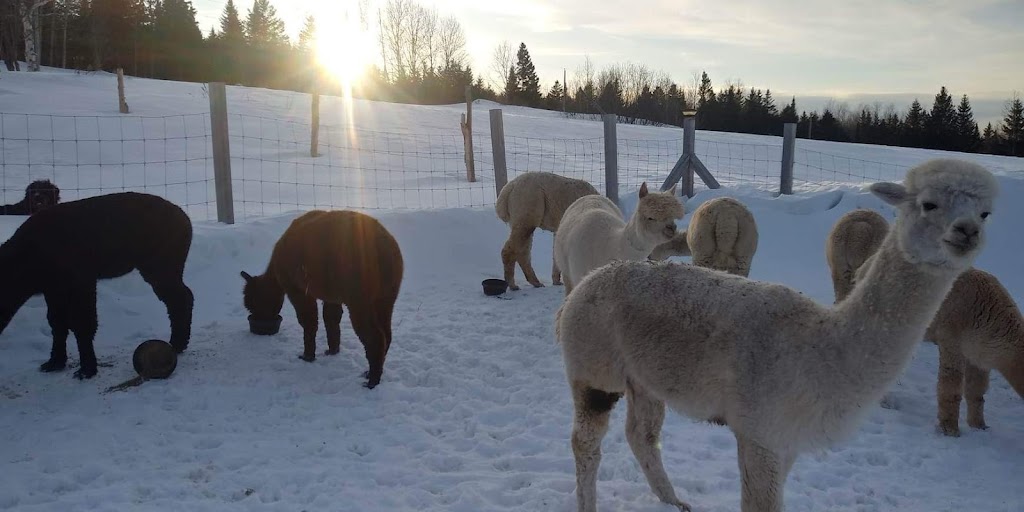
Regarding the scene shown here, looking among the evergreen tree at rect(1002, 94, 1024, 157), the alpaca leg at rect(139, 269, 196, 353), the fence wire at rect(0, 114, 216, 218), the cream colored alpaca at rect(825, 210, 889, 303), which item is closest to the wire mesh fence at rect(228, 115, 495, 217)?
the fence wire at rect(0, 114, 216, 218)

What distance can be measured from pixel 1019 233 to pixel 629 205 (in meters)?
5.49

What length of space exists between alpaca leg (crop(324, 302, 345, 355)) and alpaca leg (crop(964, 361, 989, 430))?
17.1 ft

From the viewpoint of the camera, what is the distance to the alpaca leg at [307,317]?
5988mm

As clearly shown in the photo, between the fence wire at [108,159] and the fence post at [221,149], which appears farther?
the fence wire at [108,159]

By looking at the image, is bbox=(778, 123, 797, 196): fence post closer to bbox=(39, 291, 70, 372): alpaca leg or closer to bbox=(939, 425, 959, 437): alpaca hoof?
bbox=(939, 425, 959, 437): alpaca hoof

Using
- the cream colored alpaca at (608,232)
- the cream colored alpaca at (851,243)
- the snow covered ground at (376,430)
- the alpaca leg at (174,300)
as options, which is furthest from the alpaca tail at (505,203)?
the alpaca leg at (174,300)

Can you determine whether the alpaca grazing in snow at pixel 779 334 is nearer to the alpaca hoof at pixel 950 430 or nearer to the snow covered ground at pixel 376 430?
the snow covered ground at pixel 376 430

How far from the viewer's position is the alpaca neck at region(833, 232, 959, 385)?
8.39ft

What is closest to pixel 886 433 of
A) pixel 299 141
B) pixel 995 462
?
pixel 995 462

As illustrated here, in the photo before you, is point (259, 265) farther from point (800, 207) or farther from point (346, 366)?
point (800, 207)

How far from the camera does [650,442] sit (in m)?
3.78

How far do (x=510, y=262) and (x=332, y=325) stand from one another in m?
3.13

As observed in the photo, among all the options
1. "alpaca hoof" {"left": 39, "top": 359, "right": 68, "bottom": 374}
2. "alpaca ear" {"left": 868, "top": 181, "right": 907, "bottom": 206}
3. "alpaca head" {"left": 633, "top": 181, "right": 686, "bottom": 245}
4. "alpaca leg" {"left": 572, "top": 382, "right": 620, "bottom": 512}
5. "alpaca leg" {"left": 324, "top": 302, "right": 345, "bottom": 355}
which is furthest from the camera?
"alpaca leg" {"left": 324, "top": 302, "right": 345, "bottom": 355}

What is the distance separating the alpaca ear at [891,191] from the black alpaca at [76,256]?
18.0ft
